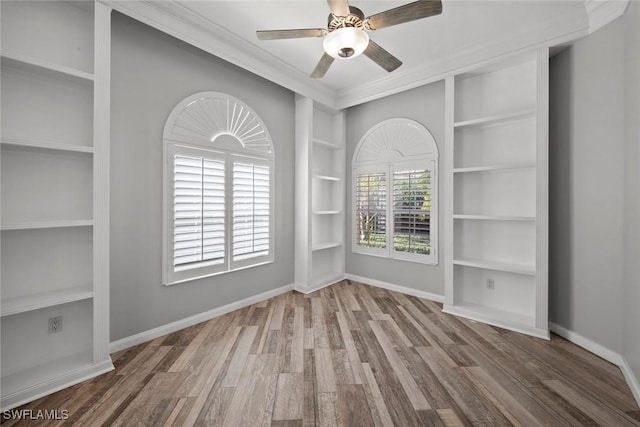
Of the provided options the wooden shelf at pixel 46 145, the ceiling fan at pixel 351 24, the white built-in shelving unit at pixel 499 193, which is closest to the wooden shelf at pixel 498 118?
the white built-in shelving unit at pixel 499 193

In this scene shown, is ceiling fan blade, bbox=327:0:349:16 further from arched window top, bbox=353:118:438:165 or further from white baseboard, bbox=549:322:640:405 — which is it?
white baseboard, bbox=549:322:640:405

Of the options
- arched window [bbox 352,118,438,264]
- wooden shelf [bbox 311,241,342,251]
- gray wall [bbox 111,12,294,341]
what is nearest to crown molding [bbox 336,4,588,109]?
arched window [bbox 352,118,438,264]

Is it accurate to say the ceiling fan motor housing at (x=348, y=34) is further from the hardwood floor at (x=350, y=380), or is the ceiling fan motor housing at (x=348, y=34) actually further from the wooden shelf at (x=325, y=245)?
the wooden shelf at (x=325, y=245)

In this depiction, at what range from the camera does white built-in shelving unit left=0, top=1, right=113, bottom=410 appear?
1.76 m

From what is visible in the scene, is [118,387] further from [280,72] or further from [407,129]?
[407,129]

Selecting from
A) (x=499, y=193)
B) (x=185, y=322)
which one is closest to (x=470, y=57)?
(x=499, y=193)

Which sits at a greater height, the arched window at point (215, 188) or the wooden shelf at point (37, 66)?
the wooden shelf at point (37, 66)

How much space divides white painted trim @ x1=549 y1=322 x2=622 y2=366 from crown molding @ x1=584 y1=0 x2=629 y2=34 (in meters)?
2.74

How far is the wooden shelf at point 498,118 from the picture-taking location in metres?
2.69

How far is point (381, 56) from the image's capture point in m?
2.34

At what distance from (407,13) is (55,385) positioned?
351 centimetres

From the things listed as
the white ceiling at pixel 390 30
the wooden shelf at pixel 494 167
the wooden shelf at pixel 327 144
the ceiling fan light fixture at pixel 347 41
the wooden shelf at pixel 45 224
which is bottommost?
the wooden shelf at pixel 45 224

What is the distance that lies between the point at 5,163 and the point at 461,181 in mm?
4078

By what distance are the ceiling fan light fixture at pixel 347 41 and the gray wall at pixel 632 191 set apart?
197 centimetres
